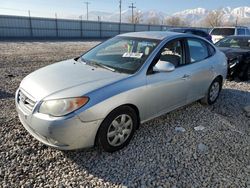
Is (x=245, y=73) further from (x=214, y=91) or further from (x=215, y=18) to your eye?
(x=215, y=18)

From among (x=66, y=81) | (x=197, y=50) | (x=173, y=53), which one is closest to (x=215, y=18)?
(x=197, y=50)

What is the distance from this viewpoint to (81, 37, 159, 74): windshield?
3.29 meters

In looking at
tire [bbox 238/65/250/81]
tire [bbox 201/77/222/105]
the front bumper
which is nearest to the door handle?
tire [bbox 201/77/222/105]

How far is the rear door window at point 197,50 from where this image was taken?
13.4ft

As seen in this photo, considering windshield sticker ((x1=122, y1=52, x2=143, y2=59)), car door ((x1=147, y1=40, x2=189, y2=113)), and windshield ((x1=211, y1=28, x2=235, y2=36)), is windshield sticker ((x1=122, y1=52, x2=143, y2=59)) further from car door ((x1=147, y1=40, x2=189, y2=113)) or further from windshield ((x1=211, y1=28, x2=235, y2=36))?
windshield ((x1=211, y1=28, x2=235, y2=36))

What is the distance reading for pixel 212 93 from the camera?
4852 millimetres

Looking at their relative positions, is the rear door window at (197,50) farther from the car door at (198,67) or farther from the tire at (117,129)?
the tire at (117,129)

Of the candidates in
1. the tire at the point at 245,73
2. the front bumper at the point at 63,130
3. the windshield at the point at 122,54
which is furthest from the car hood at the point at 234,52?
the front bumper at the point at 63,130

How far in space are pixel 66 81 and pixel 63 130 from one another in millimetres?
699

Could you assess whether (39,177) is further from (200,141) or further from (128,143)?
(200,141)

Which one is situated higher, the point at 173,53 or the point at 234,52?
the point at 173,53

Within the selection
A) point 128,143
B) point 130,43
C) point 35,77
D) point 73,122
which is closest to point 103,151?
point 128,143

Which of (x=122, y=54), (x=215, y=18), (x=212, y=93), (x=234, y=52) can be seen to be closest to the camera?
(x=122, y=54)

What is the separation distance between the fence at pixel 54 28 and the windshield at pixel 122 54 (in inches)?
981
